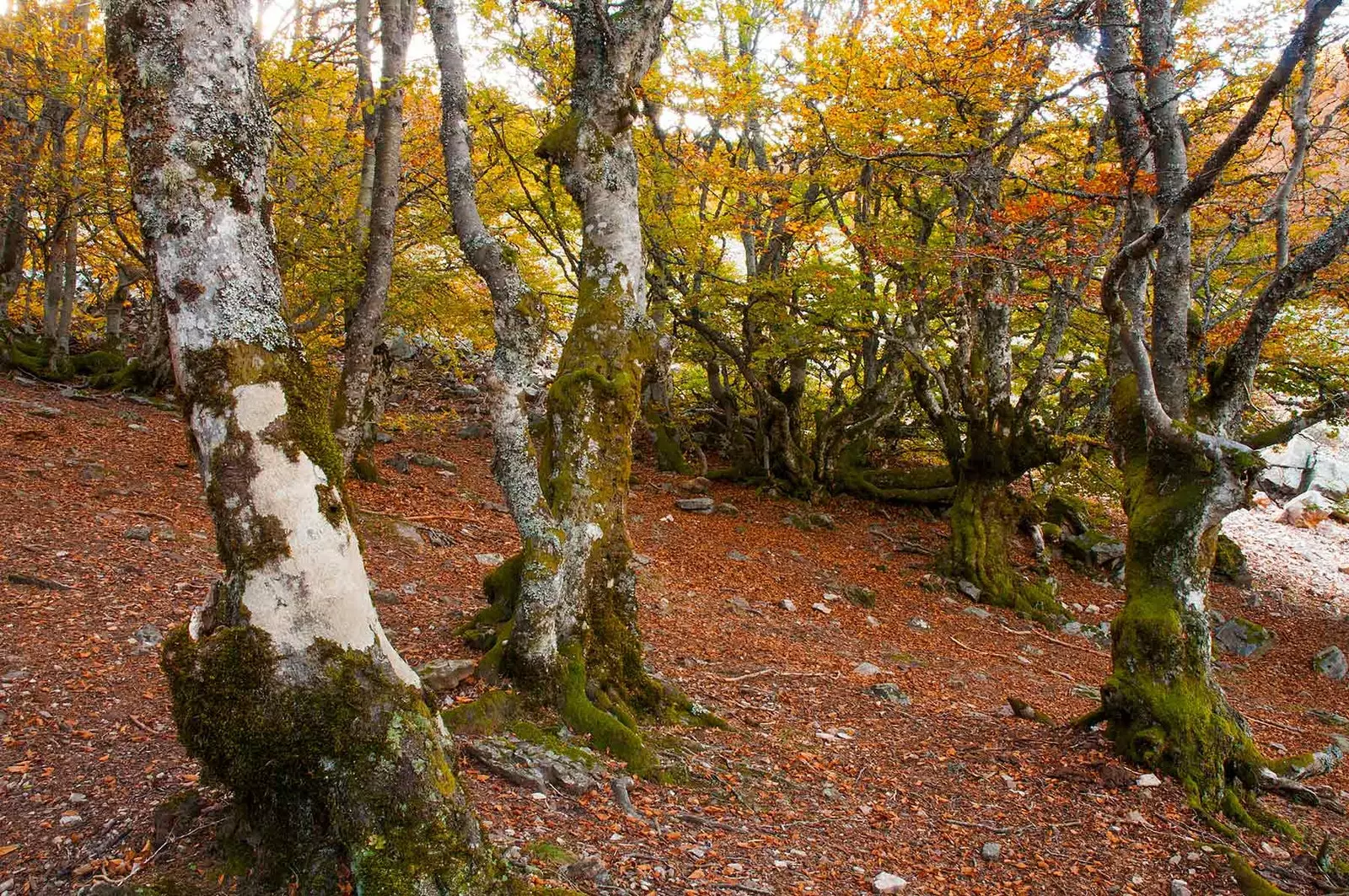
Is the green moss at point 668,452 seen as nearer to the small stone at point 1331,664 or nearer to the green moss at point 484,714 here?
the small stone at point 1331,664

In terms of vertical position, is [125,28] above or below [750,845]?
above

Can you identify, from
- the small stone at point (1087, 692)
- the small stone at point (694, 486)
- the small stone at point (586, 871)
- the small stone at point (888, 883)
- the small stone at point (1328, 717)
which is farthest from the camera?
the small stone at point (694, 486)

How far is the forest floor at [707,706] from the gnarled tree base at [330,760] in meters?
0.49

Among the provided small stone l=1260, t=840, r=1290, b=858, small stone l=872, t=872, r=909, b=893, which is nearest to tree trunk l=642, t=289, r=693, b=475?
small stone l=1260, t=840, r=1290, b=858

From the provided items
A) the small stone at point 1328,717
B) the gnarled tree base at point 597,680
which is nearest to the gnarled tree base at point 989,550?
the small stone at point 1328,717

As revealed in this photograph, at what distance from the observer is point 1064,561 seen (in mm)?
15398

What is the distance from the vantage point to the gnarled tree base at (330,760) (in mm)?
2537

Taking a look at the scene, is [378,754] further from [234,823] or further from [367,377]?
[367,377]

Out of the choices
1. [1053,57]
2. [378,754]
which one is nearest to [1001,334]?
[1053,57]

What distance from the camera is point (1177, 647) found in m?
6.06

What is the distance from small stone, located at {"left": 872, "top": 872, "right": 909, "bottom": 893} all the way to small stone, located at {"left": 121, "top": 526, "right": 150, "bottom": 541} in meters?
7.13

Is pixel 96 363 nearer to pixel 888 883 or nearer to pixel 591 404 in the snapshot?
pixel 591 404

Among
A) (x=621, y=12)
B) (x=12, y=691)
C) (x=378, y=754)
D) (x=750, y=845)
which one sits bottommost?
(x=750, y=845)

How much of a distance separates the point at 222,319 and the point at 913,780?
5597mm
